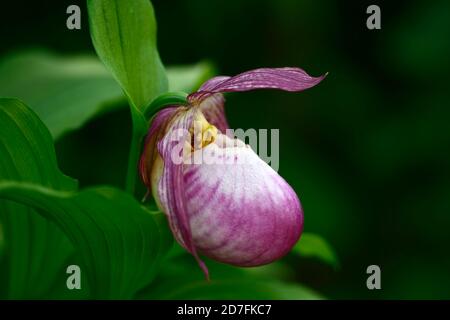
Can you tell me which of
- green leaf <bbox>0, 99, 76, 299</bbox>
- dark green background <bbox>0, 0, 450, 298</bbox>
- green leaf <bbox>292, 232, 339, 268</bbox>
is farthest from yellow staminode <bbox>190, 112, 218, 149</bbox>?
dark green background <bbox>0, 0, 450, 298</bbox>

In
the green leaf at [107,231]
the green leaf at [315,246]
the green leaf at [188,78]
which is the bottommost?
the green leaf at [315,246]

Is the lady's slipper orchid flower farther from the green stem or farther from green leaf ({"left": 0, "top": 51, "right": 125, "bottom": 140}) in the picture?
green leaf ({"left": 0, "top": 51, "right": 125, "bottom": 140})

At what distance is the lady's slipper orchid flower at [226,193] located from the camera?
0.77 metres

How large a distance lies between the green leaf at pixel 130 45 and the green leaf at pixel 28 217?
0.12m

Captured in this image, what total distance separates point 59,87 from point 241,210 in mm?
614

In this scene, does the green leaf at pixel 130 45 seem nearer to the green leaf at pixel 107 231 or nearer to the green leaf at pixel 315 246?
the green leaf at pixel 107 231

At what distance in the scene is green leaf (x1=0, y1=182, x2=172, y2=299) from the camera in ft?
2.52

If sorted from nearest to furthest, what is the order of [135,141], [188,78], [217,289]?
1. [135,141]
2. [217,289]
3. [188,78]

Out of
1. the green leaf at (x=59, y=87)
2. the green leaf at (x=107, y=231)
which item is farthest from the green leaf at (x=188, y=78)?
the green leaf at (x=107, y=231)

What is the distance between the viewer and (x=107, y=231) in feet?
2.76

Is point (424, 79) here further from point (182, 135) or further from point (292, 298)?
point (182, 135)

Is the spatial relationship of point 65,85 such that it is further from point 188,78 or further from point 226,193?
point 226,193

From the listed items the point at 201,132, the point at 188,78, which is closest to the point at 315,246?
the point at 201,132
